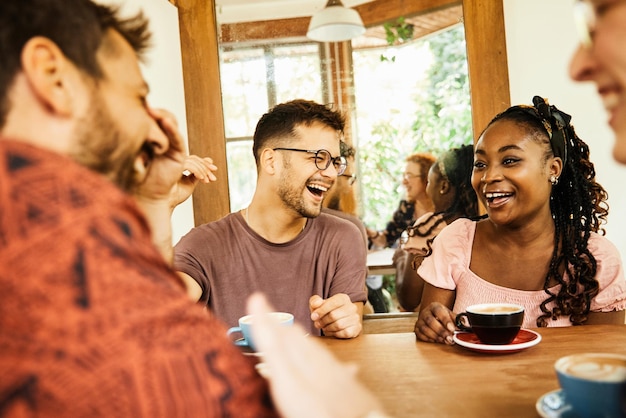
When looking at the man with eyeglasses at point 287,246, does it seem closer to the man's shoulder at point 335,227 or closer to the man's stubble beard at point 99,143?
the man's shoulder at point 335,227

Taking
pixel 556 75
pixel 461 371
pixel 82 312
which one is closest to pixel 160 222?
pixel 461 371

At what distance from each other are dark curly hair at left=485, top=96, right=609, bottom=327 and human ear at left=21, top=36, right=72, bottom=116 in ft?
5.19

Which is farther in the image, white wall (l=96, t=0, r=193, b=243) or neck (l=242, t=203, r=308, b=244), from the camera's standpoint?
white wall (l=96, t=0, r=193, b=243)

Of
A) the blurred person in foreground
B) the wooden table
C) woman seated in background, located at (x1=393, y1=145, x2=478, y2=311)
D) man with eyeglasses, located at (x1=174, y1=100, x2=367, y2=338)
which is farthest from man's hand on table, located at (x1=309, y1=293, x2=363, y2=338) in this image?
woman seated in background, located at (x1=393, y1=145, x2=478, y2=311)

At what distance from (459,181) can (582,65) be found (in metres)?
2.11

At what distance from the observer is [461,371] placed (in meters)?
1.15

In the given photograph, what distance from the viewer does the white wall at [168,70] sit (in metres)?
2.57

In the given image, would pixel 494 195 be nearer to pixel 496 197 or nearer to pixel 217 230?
pixel 496 197

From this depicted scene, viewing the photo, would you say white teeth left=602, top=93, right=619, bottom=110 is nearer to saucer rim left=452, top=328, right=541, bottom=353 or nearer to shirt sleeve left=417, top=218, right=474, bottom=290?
saucer rim left=452, top=328, right=541, bottom=353

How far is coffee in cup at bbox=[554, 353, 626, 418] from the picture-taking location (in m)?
0.71

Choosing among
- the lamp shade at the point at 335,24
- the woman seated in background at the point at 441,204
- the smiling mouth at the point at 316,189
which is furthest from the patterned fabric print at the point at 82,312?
the lamp shade at the point at 335,24

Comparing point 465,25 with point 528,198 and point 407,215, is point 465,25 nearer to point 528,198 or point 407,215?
point 407,215

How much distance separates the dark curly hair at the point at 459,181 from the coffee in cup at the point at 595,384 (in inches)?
78.2

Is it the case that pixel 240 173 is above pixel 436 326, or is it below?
above
